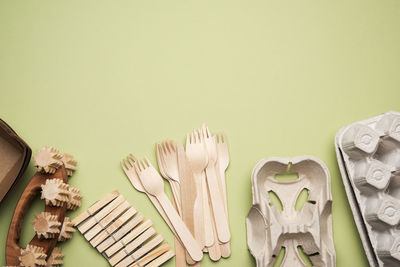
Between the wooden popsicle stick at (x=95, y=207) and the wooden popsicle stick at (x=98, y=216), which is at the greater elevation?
the wooden popsicle stick at (x=95, y=207)

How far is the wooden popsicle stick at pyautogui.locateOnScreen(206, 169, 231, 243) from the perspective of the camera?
4.29ft

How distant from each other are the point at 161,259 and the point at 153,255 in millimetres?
33

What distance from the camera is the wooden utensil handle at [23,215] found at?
1.23m

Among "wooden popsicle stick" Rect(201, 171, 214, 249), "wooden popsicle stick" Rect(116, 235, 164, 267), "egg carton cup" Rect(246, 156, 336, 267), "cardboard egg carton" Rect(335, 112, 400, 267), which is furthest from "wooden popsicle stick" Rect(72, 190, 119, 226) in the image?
"cardboard egg carton" Rect(335, 112, 400, 267)

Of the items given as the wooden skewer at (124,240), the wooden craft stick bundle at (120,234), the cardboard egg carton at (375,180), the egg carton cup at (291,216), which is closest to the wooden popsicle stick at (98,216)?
the wooden craft stick bundle at (120,234)

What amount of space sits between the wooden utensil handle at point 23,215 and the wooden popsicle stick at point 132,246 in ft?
0.73

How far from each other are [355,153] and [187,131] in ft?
2.12

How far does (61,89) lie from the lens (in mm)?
1475

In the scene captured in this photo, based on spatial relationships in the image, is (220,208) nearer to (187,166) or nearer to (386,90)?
(187,166)

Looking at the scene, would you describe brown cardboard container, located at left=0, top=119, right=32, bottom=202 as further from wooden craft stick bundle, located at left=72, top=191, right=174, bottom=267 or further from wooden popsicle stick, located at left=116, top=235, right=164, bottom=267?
wooden popsicle stick, located at left=116, top=235, right=164, bottom=267

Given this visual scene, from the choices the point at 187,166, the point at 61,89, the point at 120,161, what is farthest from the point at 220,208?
the point at 61,89

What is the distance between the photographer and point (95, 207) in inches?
52.6

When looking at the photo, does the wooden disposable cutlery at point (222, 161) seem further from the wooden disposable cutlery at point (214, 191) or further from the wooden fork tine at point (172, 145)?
the wooden fork tine at point (172, 145)

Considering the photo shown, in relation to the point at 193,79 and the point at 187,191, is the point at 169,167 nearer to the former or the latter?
the point at 187,191
